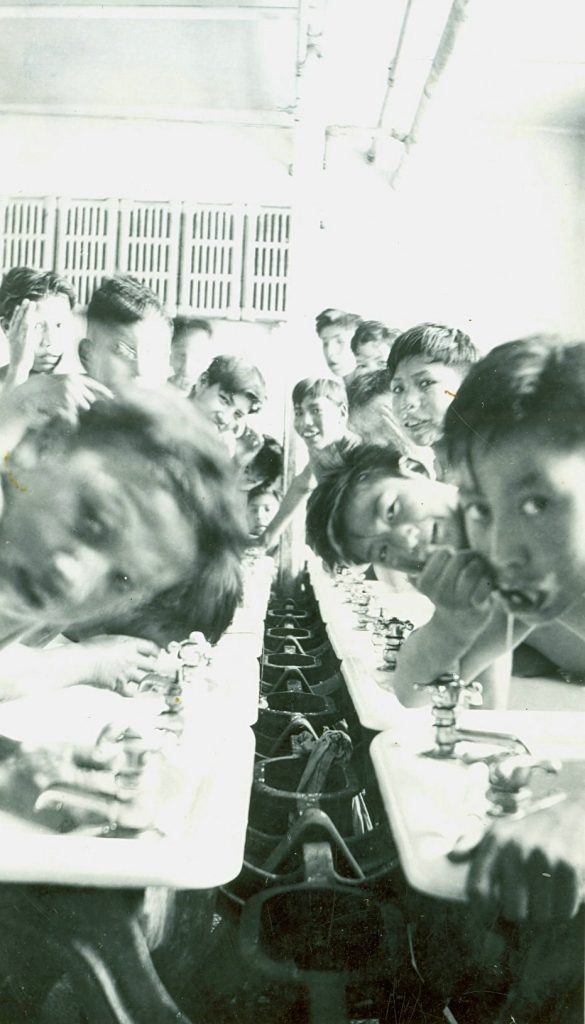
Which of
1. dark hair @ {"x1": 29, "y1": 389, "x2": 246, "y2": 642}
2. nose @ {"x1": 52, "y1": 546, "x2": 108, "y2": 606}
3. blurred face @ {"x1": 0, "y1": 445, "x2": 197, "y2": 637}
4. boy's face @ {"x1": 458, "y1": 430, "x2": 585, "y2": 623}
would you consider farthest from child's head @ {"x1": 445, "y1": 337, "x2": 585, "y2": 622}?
nose @ {"x1": 52, "y1": 546, "x2": 108, "y2": 606}

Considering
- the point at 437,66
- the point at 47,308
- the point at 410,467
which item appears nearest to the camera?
the point at 437,66

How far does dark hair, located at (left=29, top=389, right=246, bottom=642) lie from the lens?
1.89 m

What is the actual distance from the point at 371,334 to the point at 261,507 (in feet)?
1.46

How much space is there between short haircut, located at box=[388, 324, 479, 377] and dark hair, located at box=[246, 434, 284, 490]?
0.30 metres

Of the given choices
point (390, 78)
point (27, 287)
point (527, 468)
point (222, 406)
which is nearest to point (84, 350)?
point (27, 287)

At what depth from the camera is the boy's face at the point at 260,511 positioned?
6.18 ft

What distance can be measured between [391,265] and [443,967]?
150 cm

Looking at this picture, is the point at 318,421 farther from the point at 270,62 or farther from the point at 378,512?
the point at 270,62

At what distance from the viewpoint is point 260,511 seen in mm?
1883

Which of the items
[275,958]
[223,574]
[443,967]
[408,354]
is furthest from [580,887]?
[408,354]

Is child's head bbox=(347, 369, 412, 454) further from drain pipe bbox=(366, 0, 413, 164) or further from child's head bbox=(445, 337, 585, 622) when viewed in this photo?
drain pipe bbox=(366, 0, 413, 164)

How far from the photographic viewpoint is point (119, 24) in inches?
73.8

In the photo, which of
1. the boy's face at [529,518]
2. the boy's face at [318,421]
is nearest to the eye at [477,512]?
the boy's face at [529,518]

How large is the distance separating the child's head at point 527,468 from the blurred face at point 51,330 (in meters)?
0.88
